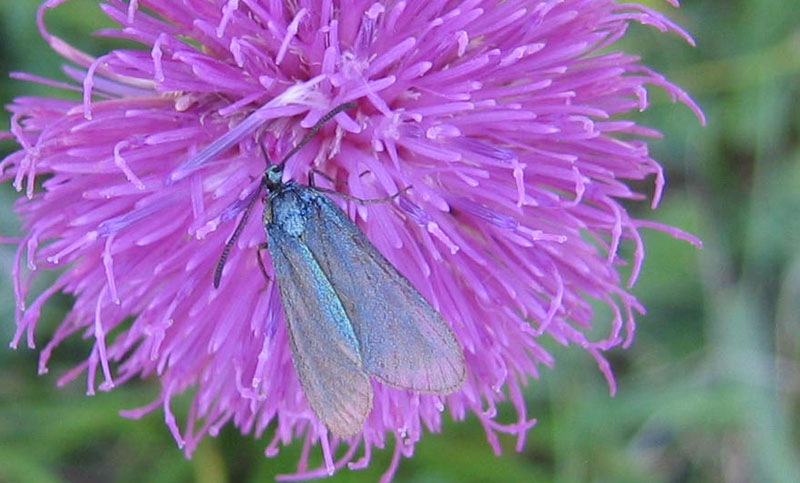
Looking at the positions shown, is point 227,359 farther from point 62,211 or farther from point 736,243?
point 736,243

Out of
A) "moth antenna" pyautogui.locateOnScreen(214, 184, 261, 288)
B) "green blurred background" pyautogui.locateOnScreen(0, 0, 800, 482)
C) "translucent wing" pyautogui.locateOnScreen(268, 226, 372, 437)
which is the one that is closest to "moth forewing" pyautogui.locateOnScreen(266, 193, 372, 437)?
"translucent wing" pyautogui.locateOnScreen(268, 226, 372, 437)

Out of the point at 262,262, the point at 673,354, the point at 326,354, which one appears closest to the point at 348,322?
the point at 326,354

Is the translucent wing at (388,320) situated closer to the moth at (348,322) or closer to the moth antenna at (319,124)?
the moth at (348,322)

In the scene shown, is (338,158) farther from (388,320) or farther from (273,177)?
(388,320)

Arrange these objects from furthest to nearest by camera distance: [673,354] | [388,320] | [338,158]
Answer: [673,354]
[338,158]
[388,320]

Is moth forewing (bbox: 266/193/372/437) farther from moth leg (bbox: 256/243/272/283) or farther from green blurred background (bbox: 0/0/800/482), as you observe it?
green blurred background (bbox: 0/0/800/482)

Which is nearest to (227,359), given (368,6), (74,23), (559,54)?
(368,6)
